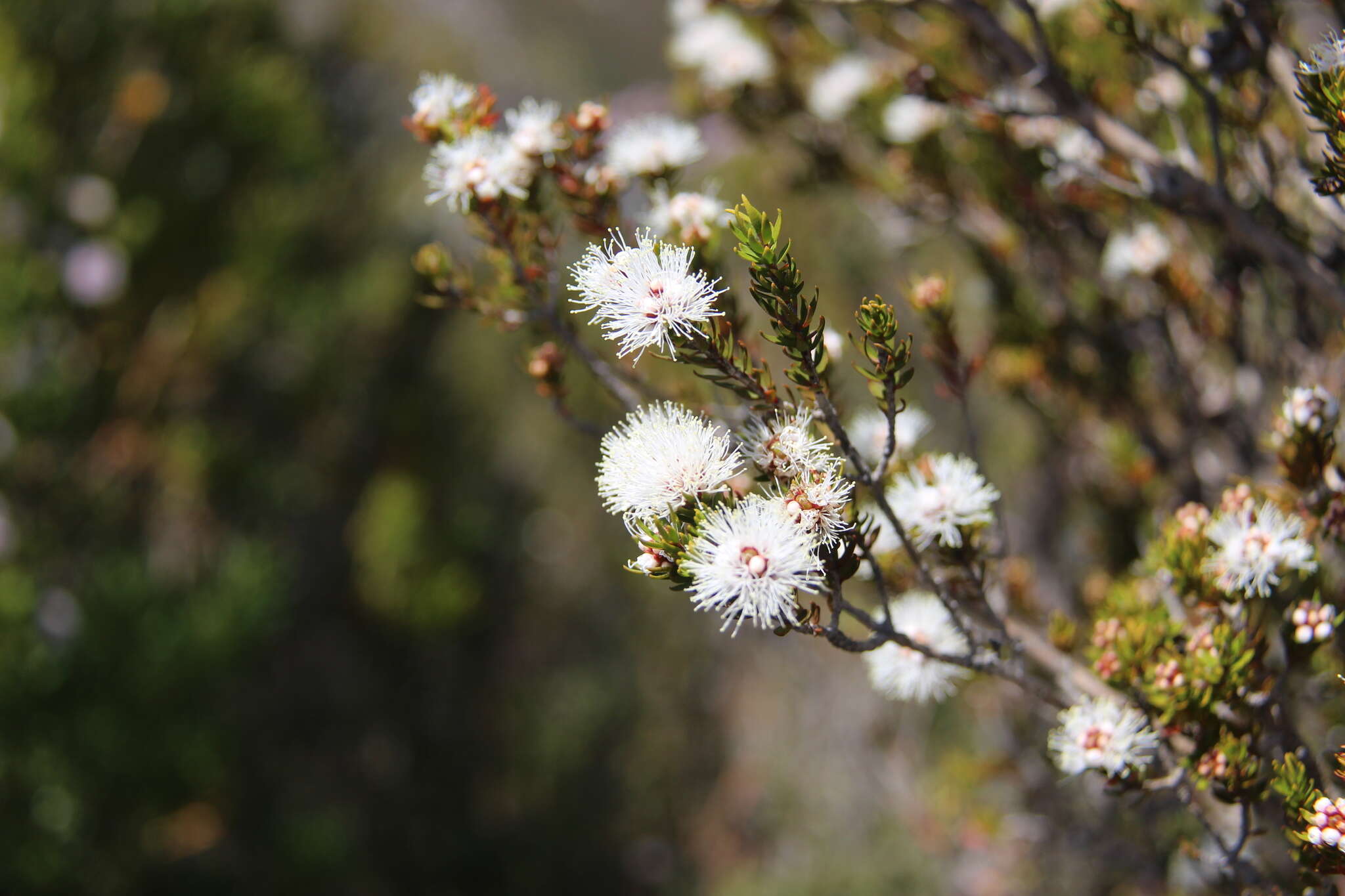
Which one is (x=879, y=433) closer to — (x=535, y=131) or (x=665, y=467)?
(x=665, y=467)

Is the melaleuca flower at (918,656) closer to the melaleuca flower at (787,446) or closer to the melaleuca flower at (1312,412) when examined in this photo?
the melaleuca flower at (787,446)

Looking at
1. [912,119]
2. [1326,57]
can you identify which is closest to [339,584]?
[912,119]

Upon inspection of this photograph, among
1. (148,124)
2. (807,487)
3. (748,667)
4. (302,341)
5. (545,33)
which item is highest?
(545,33)

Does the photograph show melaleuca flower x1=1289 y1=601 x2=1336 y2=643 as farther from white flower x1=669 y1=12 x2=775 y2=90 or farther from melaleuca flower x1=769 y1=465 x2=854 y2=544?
white flower x1=669 y1=12 x2=775 y2=90

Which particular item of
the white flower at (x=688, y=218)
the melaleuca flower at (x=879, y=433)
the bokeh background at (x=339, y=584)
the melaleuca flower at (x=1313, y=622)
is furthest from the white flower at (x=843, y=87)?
the melaleuca flower at (x=1313, y=622)

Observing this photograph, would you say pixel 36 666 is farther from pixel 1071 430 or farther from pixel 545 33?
pixel 545 33

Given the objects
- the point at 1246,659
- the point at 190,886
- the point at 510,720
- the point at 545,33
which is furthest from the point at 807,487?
the point at 545,33
